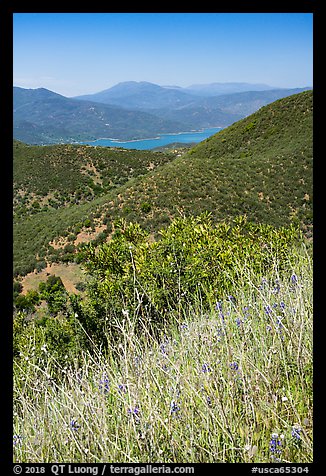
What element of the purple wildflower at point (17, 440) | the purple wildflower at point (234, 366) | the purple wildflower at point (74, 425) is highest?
the purple wildflower at point (234, 366)

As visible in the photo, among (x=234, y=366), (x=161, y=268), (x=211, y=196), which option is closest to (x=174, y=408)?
(x=234, y=366)

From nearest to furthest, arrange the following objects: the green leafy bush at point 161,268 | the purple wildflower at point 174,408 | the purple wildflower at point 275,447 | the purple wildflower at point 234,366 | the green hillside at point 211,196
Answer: the purple wildflower at point 275,447, the purple wildflower at point 174,408, the purple wildflower at point 234,366, the green leafy bush at point 161,268, the green hillside at point 211,196

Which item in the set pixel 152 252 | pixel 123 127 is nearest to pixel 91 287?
pixel 152 252

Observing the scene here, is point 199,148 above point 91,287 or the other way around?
above

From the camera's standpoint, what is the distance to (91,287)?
21.7 feet

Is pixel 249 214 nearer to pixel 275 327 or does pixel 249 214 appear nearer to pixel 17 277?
pixel 17 277

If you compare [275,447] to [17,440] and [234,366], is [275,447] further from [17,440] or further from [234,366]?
[17,440]

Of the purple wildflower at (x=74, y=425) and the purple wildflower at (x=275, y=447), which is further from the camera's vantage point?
the purple wildflower at (x=74, y=425)

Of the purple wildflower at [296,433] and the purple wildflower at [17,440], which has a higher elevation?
the purple wildflower at [296,433]

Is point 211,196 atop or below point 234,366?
atop

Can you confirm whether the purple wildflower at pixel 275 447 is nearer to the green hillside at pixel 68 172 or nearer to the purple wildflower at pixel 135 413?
the purple wildflower at pixel 135 413

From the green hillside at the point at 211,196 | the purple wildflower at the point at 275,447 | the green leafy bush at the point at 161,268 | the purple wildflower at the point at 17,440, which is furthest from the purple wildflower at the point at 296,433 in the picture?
the green hillside at the point at 211,196

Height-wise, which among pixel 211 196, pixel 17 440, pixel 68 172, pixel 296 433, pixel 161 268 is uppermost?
pixel 68 172
